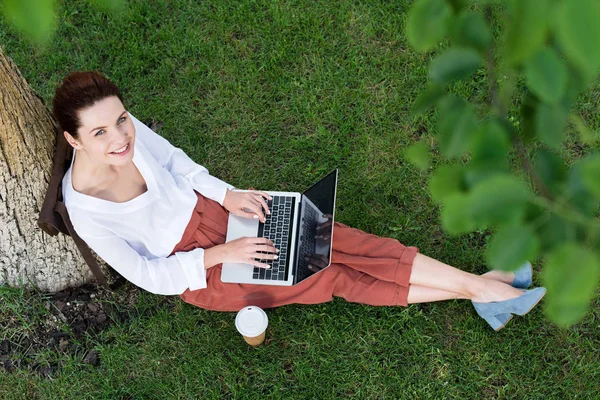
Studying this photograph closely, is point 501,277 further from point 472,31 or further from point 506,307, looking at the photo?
point 472,31

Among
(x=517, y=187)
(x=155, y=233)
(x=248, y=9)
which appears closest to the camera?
(x=517, y=187)

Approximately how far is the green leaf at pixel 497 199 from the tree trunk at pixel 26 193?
261 centimetres

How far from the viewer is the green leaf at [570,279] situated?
3.01ft

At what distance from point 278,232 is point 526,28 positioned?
2628 millimetres

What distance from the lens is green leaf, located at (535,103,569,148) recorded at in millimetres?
1191

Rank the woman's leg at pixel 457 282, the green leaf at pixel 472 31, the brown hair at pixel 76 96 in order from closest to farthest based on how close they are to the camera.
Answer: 1. the green leaf at pixel 472 31
2. the brown hair at pixel 76 96
3. the woman's leg at pixel 457 282

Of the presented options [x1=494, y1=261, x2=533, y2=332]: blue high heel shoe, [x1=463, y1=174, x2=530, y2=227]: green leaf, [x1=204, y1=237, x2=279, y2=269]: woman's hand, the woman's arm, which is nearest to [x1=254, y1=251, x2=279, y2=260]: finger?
[x1=204, y1=237, x2=279, y2=269]: woman's hand

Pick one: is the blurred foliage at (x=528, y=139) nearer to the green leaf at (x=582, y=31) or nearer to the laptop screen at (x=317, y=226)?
the green leaf at (x=582, y=31)

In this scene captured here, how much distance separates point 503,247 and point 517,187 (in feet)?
0.39

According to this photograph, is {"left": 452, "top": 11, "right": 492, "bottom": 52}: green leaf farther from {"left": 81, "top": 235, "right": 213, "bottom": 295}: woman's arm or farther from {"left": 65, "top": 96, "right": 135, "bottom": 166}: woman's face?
{"left": 81, "top": 235, "right": 213, "bottom": 295}: woman's arm

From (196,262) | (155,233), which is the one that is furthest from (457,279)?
(155,233)

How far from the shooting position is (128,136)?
2.93m

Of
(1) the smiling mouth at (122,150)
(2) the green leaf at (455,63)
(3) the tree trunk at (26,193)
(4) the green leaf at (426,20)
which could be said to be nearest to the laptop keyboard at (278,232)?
(1) the smiling mouth at (122,150)

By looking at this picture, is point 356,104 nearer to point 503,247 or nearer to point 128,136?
point 128,136
